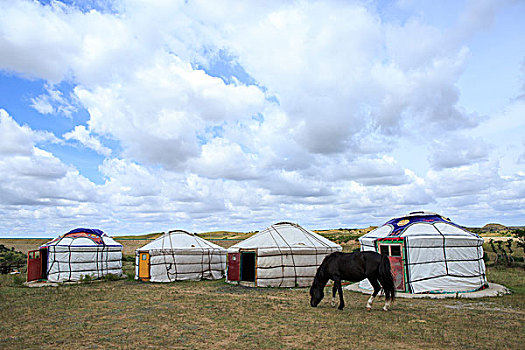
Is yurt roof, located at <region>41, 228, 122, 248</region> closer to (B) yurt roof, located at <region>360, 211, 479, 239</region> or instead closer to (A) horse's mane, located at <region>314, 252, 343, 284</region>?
(A) horse's mane, located at <region>314, 252, 343, 284</region>

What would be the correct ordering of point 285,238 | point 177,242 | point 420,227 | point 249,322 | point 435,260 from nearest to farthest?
point 249,322, point 435,260, point 420,227, point 285,238, point 177,242

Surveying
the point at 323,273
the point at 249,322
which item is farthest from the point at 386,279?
the point at 249,322

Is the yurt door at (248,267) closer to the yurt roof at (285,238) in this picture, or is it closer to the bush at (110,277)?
the yurt roof at (285,238)

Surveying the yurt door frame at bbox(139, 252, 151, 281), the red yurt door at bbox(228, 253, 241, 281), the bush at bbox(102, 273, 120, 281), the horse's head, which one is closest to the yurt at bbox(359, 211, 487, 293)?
the horse's head

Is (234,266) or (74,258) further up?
(74,258)

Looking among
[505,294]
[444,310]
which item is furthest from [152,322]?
[505,294]

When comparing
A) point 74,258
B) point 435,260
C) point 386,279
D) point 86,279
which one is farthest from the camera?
point 74,258

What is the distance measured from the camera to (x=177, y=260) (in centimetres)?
1695

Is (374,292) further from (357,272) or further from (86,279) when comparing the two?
(86,279)

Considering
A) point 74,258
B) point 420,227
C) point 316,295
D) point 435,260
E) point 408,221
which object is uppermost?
point 408,221

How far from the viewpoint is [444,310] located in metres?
8.91

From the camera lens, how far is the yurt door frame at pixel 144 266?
661 inches

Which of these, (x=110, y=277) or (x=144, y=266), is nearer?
(x=144, y=266)

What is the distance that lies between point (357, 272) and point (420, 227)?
4172mm
